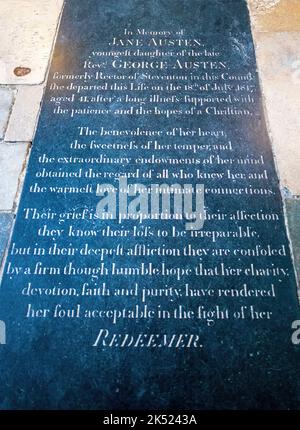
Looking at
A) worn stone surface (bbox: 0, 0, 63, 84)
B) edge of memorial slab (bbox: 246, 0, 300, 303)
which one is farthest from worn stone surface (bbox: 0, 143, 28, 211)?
edge of memorial slab (bbox: 246, 0, 300, 303)

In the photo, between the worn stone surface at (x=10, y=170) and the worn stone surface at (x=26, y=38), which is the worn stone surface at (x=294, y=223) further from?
the worn stone surface at (x=26, y=38)

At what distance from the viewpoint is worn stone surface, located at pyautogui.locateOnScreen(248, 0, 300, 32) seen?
10.9 ft

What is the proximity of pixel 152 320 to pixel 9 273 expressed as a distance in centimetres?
→ 72

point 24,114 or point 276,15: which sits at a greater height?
point 276,15

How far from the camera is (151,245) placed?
7.23 feet

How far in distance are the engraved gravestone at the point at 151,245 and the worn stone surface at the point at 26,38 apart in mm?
206

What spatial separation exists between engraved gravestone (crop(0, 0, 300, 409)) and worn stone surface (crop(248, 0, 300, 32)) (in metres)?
0.42

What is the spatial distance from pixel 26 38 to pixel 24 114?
85 centimetres

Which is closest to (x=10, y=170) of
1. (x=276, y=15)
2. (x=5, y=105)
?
(x=5, y=105)

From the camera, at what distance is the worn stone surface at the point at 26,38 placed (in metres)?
3.08

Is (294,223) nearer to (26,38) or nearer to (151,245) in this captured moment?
(151,245)

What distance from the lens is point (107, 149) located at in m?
2.56

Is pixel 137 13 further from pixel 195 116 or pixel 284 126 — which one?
pixel 284 126
